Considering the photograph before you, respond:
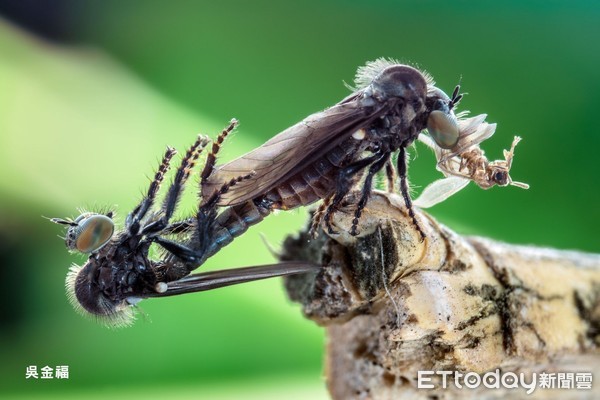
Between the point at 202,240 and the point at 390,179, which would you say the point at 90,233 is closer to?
the point at 202,240

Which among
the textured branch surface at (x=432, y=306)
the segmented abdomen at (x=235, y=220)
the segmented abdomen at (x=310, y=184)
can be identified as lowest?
the textured branch surface at (x=432, y=306)

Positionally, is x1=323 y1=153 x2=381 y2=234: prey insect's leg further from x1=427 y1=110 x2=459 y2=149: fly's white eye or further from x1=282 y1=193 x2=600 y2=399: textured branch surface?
x1=427 y1=110 x2=459 y2=149: fly's white eye

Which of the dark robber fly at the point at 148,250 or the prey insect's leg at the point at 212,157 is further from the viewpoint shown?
the prey insect's leg at the point at 212,157

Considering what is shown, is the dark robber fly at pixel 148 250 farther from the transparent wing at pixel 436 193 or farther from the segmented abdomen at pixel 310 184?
the transparent wing at pixel 436 193

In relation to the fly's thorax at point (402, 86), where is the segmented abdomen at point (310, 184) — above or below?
below

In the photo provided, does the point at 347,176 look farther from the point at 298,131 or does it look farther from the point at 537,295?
the point at 537,295

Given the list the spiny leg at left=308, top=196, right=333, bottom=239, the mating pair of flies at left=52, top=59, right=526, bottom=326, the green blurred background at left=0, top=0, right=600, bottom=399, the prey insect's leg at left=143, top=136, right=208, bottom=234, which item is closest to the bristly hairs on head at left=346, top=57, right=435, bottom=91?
the mating pair of flies at left=52, top=59, right=526, bottom=326

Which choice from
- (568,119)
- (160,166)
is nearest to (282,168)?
(160,166)

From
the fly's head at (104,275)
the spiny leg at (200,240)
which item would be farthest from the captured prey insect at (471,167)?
the fly's head at (104,275)

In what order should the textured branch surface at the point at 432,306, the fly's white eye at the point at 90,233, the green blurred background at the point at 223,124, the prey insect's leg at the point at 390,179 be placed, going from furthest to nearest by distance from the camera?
1. the green blurred background at the point at 223,124
2. the prey insect's leg at the point at 390,179
3. the fly's white eye at the point at 90,233
4. the textured branch surface at the point at 432,306
